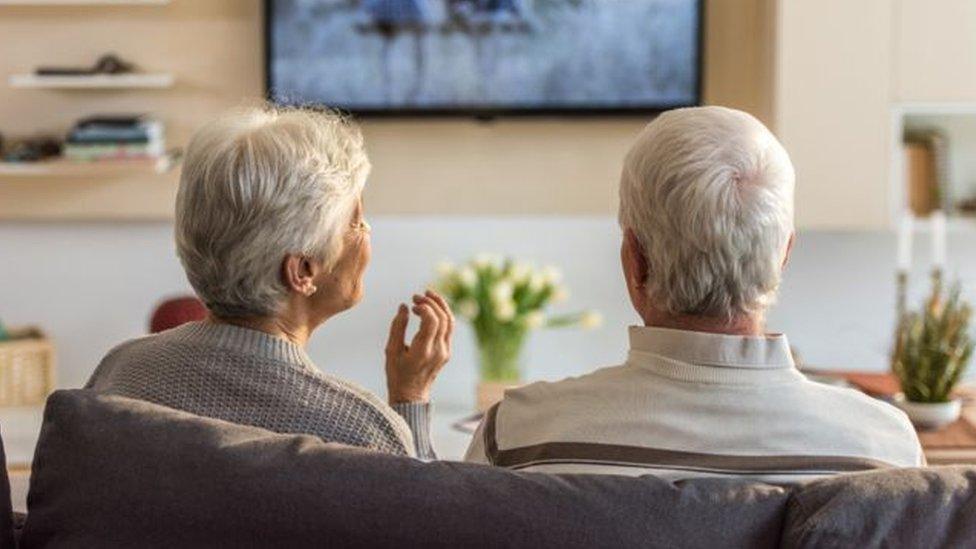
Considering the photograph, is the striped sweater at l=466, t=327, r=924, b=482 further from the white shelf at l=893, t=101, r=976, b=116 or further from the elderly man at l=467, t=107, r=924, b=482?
the white shelf at l=893, t=101, r=976, b=116

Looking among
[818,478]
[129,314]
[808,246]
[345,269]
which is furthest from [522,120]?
[818,478]

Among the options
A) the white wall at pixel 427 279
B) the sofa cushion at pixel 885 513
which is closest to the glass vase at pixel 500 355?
the white wall at pixel 427 279

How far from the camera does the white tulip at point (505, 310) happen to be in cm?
438

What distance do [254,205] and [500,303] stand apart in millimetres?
2234

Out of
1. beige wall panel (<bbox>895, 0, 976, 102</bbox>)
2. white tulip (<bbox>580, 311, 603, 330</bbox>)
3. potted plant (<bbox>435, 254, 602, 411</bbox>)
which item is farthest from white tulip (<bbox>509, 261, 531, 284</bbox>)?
beige wall panel (<bbox>895, 0, 976, 102</bbox>)

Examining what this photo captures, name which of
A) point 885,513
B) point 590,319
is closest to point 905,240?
point 590,319

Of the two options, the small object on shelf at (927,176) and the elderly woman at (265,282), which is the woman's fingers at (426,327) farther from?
the small object on shelf at (927,176)

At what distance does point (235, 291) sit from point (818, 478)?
0.80 meters

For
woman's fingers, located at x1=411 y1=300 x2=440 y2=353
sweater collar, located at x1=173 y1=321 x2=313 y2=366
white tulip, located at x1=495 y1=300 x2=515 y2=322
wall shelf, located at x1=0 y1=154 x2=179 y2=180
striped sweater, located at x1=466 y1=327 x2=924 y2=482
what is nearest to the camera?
striped sweater, located at x1=466 y1=327 x2=924 y2=482

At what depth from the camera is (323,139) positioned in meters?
2.24

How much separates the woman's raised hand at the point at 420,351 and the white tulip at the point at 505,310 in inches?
77.9

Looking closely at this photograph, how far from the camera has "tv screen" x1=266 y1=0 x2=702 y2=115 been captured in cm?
459

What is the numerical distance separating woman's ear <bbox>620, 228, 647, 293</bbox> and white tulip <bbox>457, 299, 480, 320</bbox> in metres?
2.37

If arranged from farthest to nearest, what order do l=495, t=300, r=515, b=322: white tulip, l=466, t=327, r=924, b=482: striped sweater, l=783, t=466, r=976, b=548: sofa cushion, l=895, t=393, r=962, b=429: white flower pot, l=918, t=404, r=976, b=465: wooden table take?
1. l=495, t=300, r=515, b=322: white tulip
2. l=895, t=393, r=962, b=429: white flower pot
3. l=918, t=404, r=976, b=465: wooden table
4. l=466, t=327, r=924, b=482: striped sweater
5. l=783, t=466, r=976, b=548: sofa cushion
